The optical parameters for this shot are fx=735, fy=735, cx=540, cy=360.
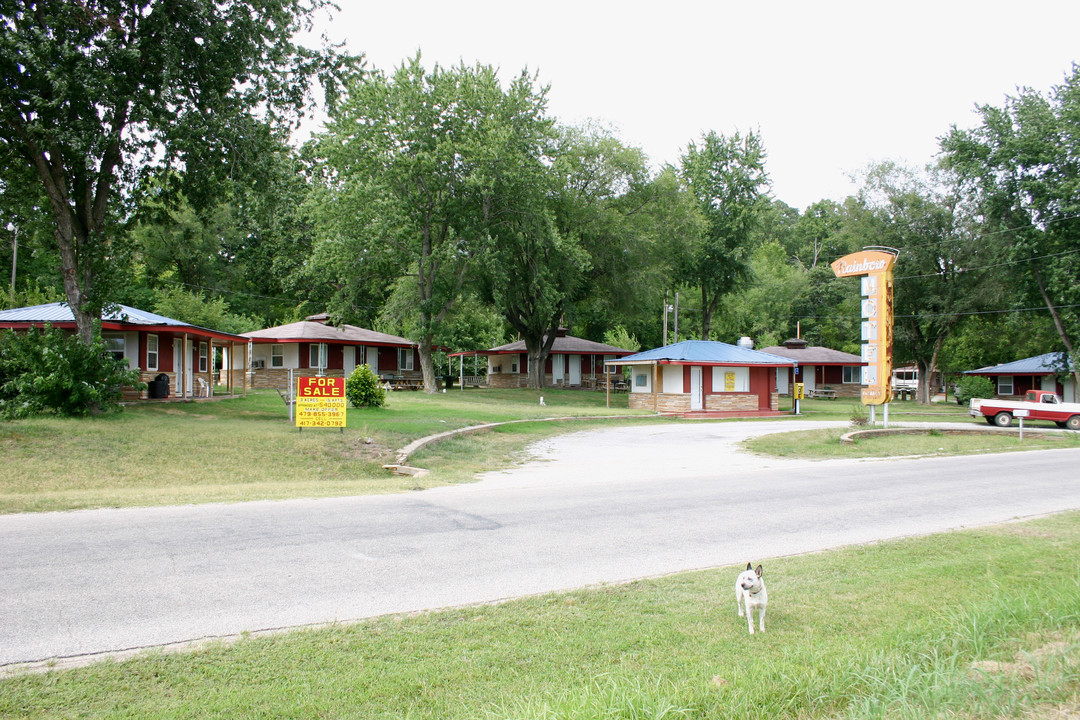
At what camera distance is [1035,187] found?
35.9 m

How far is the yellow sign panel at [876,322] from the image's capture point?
25.9 meters

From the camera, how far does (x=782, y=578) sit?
21.2ft

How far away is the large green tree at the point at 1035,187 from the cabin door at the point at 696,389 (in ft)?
55.8

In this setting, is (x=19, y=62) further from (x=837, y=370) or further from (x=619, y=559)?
(x=837, y=370)

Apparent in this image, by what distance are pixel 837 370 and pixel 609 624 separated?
51.8 m

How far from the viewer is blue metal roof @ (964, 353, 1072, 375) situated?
3909cm

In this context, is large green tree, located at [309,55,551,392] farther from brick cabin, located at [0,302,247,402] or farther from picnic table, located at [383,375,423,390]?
brick cabin, located at [0,302,247,402]

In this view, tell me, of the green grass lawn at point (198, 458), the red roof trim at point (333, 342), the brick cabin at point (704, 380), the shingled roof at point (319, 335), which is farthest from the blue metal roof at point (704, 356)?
the green grass lawn at point (198, 458)

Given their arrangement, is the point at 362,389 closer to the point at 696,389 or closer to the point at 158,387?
the point at 158,387

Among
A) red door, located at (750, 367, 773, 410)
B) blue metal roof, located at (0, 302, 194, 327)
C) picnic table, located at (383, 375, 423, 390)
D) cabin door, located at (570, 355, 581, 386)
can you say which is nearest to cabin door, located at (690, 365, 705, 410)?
red door, located at (750, 367, 773, 410)

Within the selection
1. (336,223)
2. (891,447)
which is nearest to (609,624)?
(891,447)

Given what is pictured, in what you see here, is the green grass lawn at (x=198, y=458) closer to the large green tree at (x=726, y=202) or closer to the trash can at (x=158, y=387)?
the trash can at (x=158, y=387)

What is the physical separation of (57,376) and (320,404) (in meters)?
6.16

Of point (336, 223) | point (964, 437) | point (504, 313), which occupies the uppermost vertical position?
point (336, 223)
